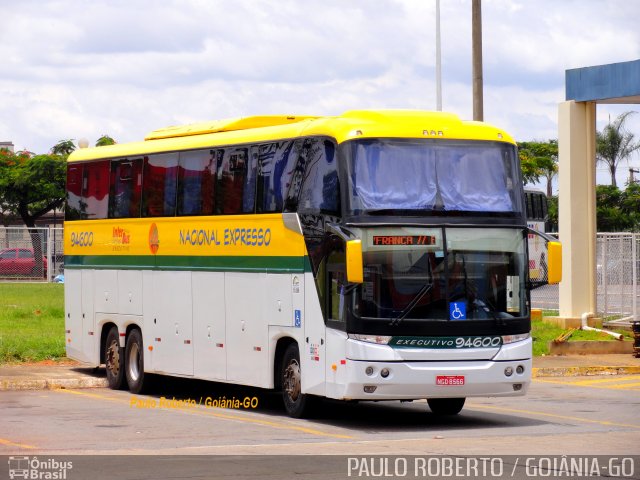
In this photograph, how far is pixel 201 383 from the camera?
78.1 feet

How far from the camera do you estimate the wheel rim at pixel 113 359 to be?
73.9 ft

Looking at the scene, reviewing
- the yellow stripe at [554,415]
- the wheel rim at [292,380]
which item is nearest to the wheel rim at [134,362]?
the wheel rim at [292,380]

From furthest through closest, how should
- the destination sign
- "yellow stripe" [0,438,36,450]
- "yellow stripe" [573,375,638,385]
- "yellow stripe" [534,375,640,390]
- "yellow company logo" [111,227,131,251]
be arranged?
"yellow stripe" [573,375,638,385] < "yellow stripe" [534,375,640,390] < "yellow company logo" [111,227,131,251] < the destination sign < "yellow stripe" [0,438,36,450]

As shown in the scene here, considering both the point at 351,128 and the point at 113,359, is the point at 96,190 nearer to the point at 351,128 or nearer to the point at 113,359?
the point at 113,359

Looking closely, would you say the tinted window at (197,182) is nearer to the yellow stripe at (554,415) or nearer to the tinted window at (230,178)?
the tinted window at (230,178)

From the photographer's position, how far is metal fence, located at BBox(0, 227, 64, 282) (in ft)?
169

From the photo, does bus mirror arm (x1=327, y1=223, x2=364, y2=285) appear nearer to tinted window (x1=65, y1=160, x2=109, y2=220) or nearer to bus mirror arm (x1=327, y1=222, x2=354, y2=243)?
bus mirror arm (x1=327, y1=222, x2=354, y2=243)

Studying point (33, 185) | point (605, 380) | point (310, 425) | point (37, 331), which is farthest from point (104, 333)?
point (33, 185)

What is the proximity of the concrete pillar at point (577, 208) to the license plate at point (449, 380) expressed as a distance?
49.5 feet

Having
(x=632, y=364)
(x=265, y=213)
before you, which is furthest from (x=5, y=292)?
(x=265, y=213)

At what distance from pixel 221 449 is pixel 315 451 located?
Answer: 0.98 meters

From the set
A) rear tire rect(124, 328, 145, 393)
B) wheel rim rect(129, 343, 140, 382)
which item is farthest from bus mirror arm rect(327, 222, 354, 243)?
wheel rim rect(129, 343, 140, 382)

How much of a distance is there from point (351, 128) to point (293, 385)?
3473 millimetres

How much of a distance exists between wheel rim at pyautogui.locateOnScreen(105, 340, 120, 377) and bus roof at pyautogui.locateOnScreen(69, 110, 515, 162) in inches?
152
